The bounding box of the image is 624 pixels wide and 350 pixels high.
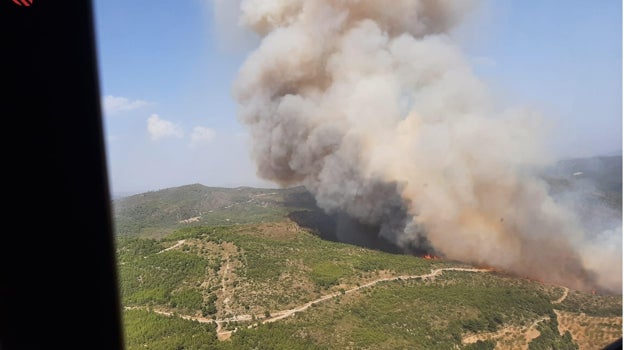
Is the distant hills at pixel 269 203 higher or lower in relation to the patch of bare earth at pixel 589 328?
higher

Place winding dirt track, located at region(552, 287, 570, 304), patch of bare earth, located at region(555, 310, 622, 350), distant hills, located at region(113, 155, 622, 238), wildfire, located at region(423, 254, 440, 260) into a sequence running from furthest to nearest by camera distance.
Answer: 1. distant hills, located at region(113, 155, 622, 238)
2. wildfire, located at region(423, 254, 440, 260)
3. winding dirt track, located at region(552, 287, 570, 304)
4. patch of bare earth, located at region(555, 310, 622, 350)

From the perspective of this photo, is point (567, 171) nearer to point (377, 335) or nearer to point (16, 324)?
point (377, 335)

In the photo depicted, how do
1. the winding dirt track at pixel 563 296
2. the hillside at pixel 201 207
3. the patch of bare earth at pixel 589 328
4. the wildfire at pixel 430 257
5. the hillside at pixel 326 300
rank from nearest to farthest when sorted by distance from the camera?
the hillside at pixel 326 300 < the patch of bare earth at pixel 589 328 < the winding dirt track at pixel 563 296 < the wildfire at pixel 430 257 < the hillside at pixel 201 207

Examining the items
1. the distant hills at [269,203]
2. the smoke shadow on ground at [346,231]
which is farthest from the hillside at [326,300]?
the distant hills at [269,203]

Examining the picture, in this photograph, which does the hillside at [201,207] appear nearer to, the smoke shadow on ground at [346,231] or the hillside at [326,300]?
the smoke shadow on ground at [346,231]

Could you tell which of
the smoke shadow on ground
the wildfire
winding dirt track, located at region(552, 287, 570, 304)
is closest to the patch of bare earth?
winding dirt track, located at region(552, 287, 570, 304)

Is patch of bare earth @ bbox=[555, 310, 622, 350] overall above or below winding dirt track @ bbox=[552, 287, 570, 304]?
below

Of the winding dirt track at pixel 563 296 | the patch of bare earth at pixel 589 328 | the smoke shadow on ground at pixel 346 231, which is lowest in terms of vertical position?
the patch of bare earth at pixel 589 328

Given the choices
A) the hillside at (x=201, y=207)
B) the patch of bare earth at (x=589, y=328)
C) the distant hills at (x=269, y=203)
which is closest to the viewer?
the patch of bare earth at (x=589, y=328)

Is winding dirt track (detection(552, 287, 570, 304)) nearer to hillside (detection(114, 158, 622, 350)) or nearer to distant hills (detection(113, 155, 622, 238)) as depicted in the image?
hillside (detection(114, 158, 622, 350))
